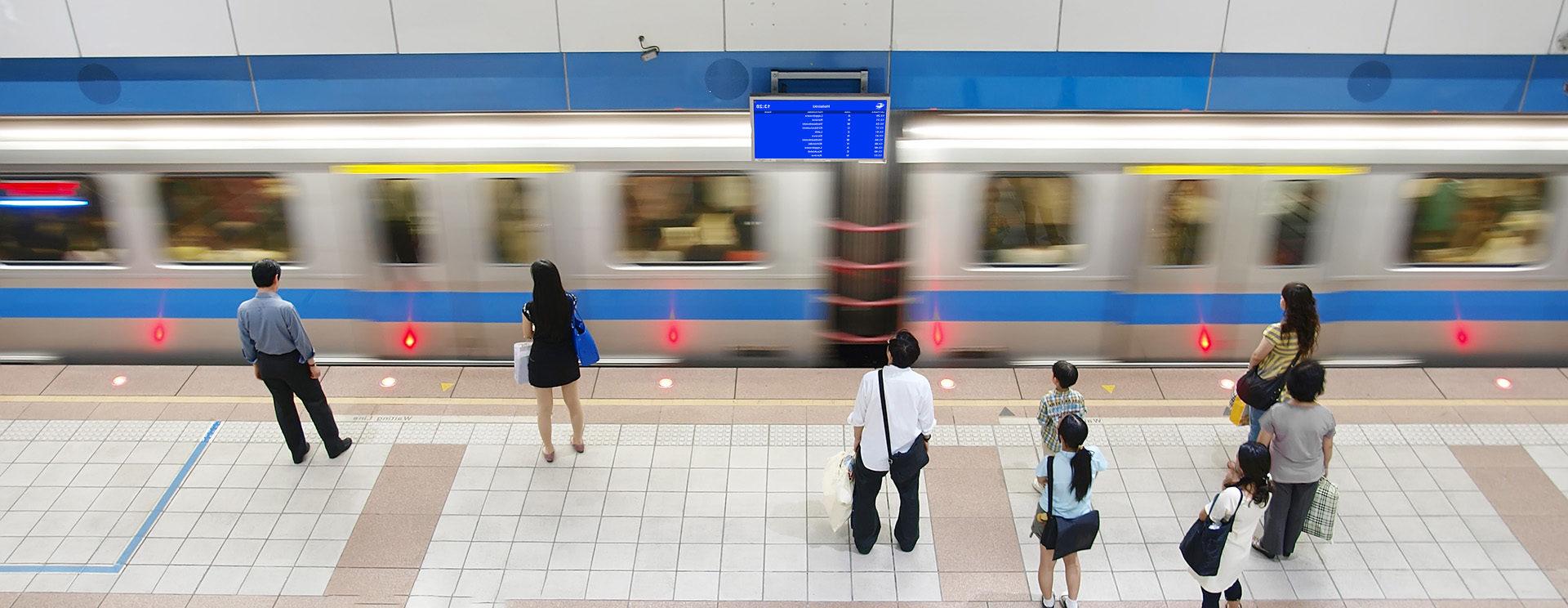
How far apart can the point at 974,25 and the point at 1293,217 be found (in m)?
2.52

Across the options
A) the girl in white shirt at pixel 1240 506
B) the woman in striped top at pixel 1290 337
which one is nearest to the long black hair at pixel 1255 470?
the girl in white shirt at pixel 1240 506

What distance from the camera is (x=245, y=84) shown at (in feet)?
21.2

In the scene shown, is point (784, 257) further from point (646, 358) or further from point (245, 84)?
point (245, 84)

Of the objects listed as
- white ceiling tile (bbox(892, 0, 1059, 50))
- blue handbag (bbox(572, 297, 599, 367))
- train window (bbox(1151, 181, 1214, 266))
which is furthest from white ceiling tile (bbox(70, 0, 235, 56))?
train window (bbox(1151, 181, 1214, 266))

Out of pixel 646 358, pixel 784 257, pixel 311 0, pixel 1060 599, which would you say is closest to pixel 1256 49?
pixel 784 257

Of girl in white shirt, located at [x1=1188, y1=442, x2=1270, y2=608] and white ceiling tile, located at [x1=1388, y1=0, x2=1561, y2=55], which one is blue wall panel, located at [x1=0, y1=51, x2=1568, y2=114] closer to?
white ceiling tile, located at [x1=1388, y1=0, x2=1561, y2=55]

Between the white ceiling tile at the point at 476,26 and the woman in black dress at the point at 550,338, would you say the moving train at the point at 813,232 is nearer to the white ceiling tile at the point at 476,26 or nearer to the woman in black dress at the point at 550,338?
the white ceiling tile at the point at 476,26

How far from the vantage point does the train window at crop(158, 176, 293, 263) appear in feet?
21.7

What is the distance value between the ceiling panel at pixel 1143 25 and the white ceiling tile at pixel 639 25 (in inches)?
87.1

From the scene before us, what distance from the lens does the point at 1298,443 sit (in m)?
4.61

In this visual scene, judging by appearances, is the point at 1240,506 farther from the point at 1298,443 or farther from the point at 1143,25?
the point at 1143,25

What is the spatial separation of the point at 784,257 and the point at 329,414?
9.86 feet

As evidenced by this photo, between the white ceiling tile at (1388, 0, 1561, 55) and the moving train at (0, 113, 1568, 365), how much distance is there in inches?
18.2

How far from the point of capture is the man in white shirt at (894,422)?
15.1 feet
